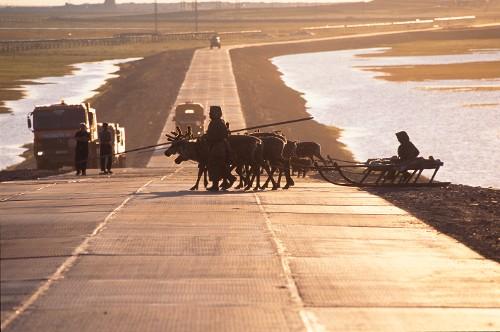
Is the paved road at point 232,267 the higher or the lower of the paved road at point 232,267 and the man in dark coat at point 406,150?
the higher

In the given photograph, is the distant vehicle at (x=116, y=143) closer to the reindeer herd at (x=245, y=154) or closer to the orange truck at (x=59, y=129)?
the orange truck at (x=59, y=129)

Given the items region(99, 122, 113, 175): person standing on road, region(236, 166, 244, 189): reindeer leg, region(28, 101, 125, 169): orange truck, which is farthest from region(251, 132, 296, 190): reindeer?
region(28, 101, 125, 169): orange truck

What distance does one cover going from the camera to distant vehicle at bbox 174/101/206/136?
219ft

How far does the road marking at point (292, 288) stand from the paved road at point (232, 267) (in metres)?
0.03

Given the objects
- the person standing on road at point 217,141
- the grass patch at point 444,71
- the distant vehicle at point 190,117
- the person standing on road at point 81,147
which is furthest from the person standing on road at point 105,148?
the grass patch at point 444,71

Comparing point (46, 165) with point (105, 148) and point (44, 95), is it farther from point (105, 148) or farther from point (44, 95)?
point (44, 95)

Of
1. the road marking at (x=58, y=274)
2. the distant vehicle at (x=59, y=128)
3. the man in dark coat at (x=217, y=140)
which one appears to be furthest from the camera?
the distant vehicle at (x=59, y=128)

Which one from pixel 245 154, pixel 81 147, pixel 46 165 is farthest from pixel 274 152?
pixel 46 165

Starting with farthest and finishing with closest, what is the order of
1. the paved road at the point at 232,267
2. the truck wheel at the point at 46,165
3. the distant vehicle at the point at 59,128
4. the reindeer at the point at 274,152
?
1. the truck wheel at the point at 46,165
2. the distant vehicle at the point at 59,128
3. the reindeer at the point at 274,152
4. the paved road at the point at 232,267

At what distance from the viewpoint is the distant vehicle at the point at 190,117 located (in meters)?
66.6

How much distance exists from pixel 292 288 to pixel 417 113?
80.0 m

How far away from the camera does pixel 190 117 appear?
2653 inches

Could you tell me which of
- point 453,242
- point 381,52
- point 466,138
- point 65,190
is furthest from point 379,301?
point 381,52

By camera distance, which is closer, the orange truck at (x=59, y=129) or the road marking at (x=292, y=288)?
the road marking at (x=292, y=288)
